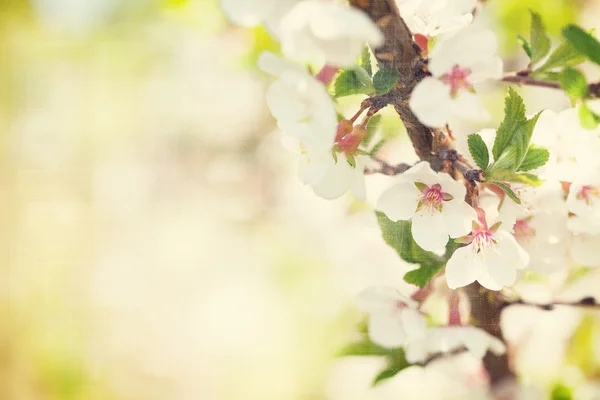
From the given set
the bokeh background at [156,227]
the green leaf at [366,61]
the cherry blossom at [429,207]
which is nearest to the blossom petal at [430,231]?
the cherry blossom at [429,207]

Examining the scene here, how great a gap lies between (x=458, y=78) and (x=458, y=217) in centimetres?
9

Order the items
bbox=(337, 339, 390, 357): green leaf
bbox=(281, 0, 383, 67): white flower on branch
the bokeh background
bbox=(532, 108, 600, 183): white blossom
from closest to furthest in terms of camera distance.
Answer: bbox=(281, 0, 383, 67): white flower on branch < bbox=(532, 108, 600, 183): white blossom < bbox=(337, 339, 390, 357): green leaf < the bokeh background

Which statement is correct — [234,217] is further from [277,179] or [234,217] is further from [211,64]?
[211,64]

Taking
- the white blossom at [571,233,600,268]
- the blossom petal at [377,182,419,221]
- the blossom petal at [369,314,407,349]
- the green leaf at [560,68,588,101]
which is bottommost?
the blossom petal at [369,314,407,349]

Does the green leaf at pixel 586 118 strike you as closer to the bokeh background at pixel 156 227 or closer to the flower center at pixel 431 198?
the flower center at pixel 431 198

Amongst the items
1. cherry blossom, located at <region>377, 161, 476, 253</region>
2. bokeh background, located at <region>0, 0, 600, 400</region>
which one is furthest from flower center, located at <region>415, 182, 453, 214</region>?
bokeh background, located at <region>0, 0, 600, 400</region>

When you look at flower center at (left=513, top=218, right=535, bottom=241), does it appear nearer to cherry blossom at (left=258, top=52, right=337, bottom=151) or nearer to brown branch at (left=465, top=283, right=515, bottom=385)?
brown branch at (left=465, top=283, right=515, bottom=385)

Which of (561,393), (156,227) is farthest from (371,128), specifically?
(156,227)

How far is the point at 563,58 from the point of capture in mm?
320

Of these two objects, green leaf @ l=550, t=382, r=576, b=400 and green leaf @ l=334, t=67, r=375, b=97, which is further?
green leaf @ l=550, t=382, r=576, b=400

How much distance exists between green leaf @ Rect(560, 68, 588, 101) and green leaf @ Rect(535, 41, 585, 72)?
0.01m

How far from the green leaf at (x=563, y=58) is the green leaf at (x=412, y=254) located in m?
0.15

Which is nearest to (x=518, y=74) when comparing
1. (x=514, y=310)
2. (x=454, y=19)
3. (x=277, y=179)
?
(x=454, y=19)

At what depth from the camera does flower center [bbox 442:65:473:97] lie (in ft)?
0.82
